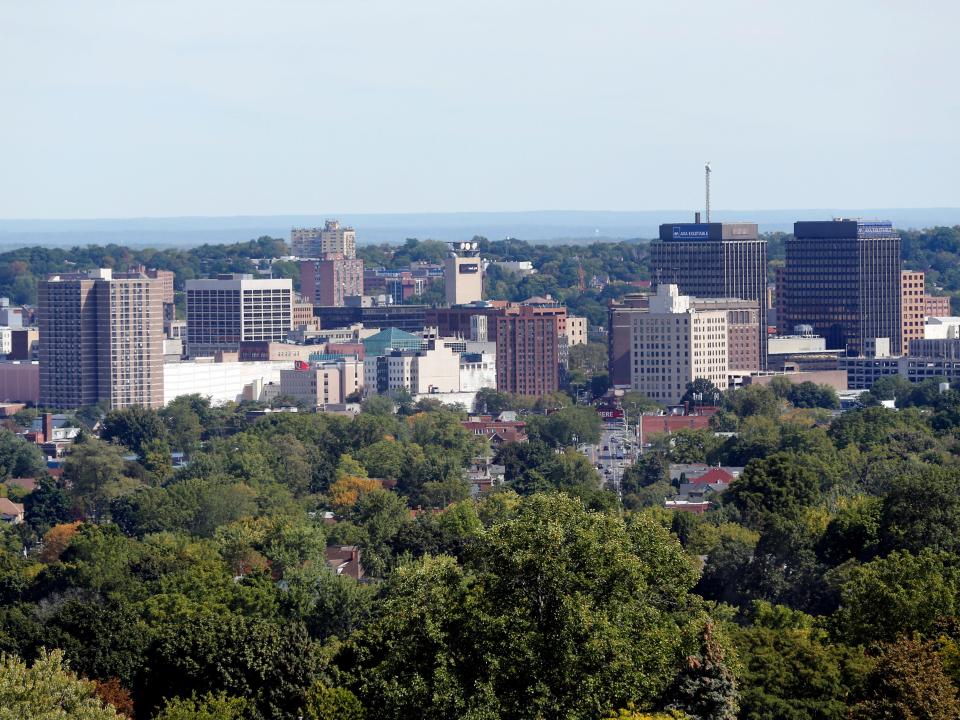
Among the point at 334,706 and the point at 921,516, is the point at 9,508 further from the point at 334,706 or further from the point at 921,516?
the point at 334,706

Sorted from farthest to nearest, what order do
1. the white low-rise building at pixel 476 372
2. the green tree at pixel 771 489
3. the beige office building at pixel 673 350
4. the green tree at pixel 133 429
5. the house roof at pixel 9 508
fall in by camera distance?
1. the white low-rise building at pixel 476 372
2. the beige office building at pixel 673 350
3. the green tree at pixel 133 429
4. the house roof at pixel 9 508
5. the green tree at pixel 771 489

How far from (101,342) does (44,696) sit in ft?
466

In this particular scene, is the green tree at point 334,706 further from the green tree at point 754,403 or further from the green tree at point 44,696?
the green tree at point 754,403

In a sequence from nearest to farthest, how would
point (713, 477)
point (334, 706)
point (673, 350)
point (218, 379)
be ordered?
point (334, 706) → point (713, 477) → point (673, 350) → point (218, 379)

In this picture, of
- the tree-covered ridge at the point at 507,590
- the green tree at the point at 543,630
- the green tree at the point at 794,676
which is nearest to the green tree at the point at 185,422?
the tree-covered ridge at the point at 507,590

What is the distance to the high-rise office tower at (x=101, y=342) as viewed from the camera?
609ft

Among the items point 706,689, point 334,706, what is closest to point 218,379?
point 334,706

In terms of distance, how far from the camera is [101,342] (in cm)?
18650

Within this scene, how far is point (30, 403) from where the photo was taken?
19338 centimetres

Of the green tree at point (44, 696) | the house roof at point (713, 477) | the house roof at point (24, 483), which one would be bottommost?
the house roof at point (24, 483)

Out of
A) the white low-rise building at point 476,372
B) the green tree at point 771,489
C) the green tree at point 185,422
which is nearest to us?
the green tree at point 771,489

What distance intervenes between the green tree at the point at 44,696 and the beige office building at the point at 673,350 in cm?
13103

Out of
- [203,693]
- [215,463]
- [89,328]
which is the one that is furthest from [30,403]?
[203,693]

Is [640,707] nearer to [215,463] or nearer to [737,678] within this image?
[737,678]
